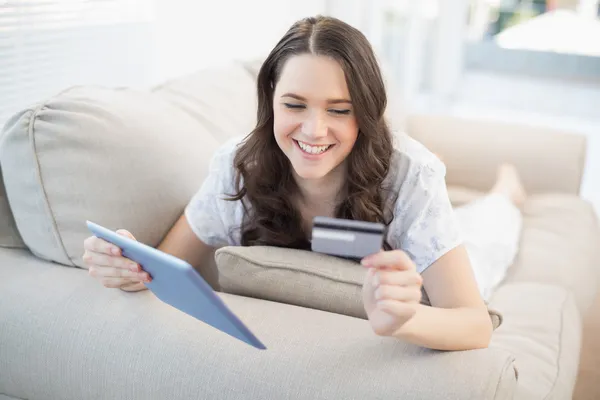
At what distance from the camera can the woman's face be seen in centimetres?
110

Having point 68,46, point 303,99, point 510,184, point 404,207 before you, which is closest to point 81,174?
point 303,99

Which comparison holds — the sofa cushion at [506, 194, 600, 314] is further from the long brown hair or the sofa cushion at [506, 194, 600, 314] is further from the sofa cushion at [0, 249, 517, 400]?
the sofa cushion at [0, 249, 517, 400]

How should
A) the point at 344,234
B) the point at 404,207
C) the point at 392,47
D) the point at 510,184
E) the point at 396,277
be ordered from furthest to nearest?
the point at 392,47
the point at 510,184
the point at 404,207
the point at 396,277
the point at 344,234

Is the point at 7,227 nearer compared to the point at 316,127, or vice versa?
the point at 316,127

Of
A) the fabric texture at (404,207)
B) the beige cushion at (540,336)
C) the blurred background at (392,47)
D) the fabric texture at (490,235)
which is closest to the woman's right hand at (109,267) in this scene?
the fabric texture at (404,207)

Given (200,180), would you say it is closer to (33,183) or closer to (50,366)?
(33,183)

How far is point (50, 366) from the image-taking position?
1.05 meters

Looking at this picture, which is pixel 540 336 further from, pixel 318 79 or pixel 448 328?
pixel 318 79

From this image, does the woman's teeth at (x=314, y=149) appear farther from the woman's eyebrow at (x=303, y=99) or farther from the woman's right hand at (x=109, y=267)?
the woman's right hand at (x=109, y=267)

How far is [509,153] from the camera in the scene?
2.25 m

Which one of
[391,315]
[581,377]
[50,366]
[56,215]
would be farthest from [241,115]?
[581,377]

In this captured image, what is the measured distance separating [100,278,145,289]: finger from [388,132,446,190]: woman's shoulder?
0.51m

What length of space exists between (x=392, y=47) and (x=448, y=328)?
3.14 m

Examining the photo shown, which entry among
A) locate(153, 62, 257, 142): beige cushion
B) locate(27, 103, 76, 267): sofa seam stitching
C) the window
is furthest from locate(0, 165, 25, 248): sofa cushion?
locate(153, 62, 257, 142): beige cushion
